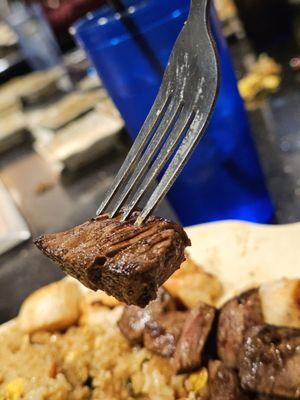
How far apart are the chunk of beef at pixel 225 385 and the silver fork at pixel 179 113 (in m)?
0.69

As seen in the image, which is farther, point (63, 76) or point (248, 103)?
point (63, 76)

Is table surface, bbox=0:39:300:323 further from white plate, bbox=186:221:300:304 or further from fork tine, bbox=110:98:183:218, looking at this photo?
fork tine, bbox=110:98:183:218

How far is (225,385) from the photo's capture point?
1.46 metres

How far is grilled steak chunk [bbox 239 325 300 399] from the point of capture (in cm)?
136

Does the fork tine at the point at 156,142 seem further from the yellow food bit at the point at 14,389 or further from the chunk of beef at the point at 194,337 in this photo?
the yellow food bit at the point at 14,389

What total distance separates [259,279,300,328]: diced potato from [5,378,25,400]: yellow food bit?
92cm

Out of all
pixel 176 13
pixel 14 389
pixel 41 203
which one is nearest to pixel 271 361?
pixel 14 389

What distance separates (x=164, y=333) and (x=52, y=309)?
0.52m

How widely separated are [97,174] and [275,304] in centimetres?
235

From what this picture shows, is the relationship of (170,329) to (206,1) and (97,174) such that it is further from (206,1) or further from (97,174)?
(97,174)

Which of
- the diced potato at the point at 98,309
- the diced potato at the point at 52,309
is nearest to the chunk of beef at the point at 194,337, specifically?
the diced potato at the point at 98,309

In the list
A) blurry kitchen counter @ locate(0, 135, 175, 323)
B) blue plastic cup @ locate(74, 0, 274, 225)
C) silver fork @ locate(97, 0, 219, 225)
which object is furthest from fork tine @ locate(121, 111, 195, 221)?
blurry kitchen counter @ locate(0, 135, 175, 323)

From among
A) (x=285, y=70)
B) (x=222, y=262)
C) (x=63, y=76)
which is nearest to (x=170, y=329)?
(x=222, y=262)

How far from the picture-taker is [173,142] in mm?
1081
